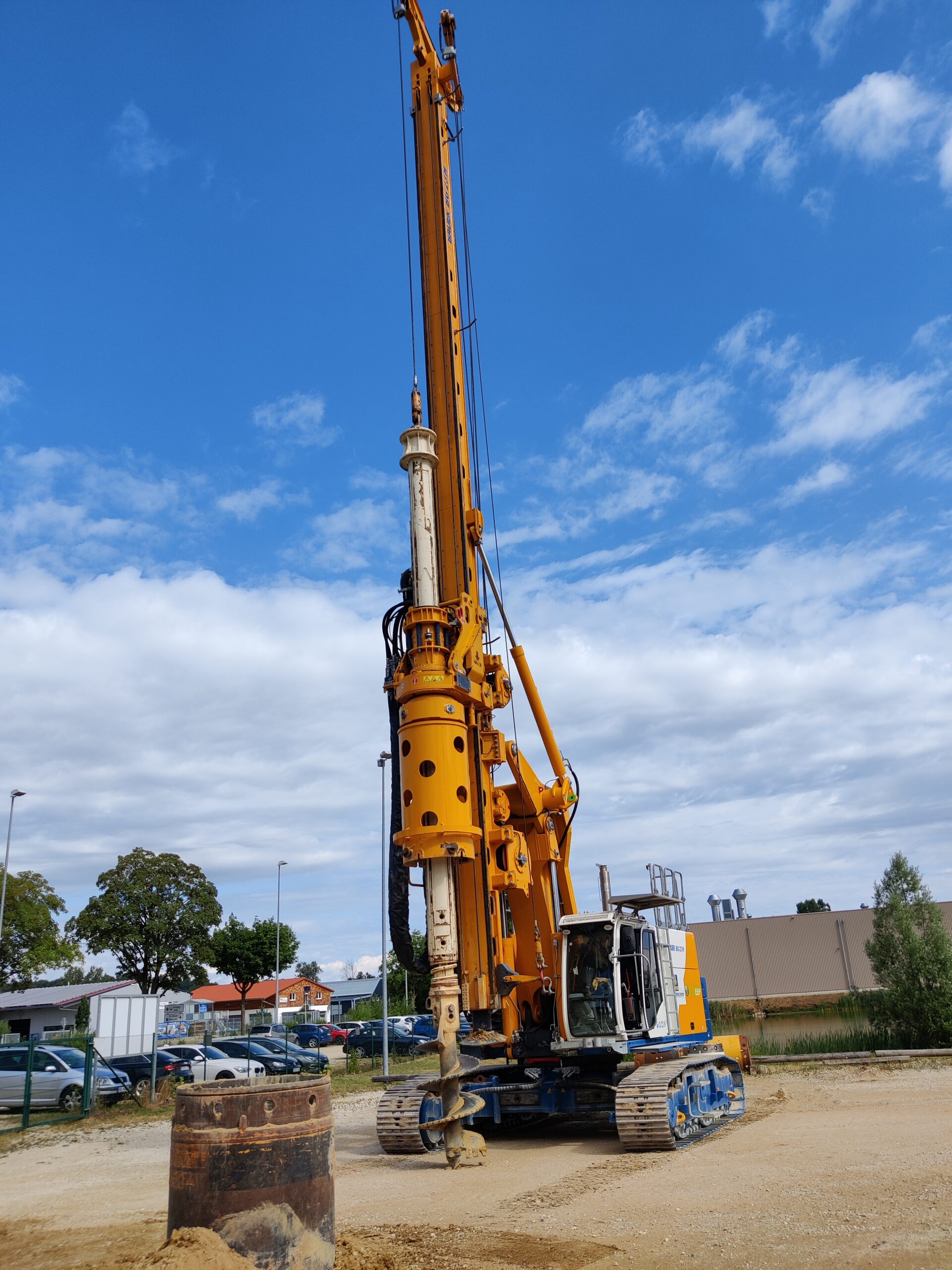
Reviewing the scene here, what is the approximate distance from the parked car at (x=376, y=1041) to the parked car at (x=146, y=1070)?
A: 10.9 meters

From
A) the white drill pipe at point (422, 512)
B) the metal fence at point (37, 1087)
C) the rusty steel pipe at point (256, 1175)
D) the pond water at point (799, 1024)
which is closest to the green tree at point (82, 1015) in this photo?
the metal fence at point (37, 1087)

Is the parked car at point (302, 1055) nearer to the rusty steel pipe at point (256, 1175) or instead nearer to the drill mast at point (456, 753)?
the drill mast at point (456, 753)

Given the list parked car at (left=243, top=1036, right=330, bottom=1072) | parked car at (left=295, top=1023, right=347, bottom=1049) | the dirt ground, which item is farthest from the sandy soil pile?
parked car at (left=295, top=1023, right=347, bottom=1049)

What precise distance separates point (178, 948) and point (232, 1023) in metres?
19.6

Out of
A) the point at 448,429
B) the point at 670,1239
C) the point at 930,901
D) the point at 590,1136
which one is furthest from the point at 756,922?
the point at 670,1239

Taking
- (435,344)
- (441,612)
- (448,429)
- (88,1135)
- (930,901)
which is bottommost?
(88,1135)

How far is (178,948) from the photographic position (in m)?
48.1

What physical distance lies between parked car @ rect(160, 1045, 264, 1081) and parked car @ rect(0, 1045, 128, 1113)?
3.01 metres

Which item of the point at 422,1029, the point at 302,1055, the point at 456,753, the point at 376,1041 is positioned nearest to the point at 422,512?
the point at 456,753

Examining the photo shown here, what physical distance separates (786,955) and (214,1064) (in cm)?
3807

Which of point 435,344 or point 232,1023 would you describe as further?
point 232,1023

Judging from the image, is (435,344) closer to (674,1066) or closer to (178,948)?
(674,1066)

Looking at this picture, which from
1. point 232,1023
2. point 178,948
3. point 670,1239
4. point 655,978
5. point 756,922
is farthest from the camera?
point 232,1023

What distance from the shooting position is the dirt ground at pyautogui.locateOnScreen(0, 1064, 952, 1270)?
725cm
